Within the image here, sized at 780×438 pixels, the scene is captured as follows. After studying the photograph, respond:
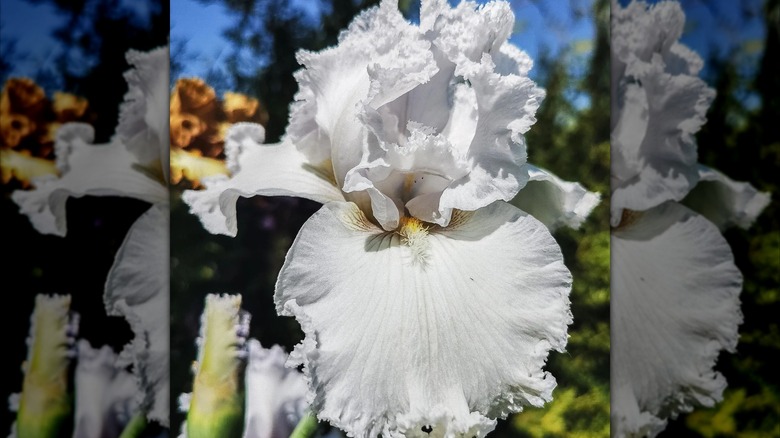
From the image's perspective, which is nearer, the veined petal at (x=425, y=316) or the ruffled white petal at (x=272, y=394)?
the veined petal at (x=425, y=316)

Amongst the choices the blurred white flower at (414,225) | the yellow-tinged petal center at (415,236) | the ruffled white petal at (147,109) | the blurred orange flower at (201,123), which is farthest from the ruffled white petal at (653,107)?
the ruffled white petal at (147,109)

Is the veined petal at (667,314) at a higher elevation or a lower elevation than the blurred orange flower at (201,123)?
lower

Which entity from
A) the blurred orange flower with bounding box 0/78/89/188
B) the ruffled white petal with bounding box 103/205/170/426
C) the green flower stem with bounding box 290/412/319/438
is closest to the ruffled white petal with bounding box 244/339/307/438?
the green flower stem with bounding box 290/412/319/438

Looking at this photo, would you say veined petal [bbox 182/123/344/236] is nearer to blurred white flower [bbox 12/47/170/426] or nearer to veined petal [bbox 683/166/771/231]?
blurred white flower [bbox 12/47/170/426]

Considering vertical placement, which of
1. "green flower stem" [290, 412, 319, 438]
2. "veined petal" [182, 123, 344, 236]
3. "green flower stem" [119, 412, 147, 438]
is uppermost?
"veined petal" [182, 123, 344, 236]

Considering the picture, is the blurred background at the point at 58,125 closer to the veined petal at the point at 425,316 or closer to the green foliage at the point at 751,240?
the veined petal at the point at 425,316

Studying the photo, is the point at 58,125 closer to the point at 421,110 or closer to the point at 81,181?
the point at 81,181
